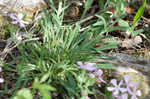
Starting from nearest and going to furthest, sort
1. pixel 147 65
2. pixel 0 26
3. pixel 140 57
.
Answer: pixel 147 65 → pixel 140 57 → pixel 0 26

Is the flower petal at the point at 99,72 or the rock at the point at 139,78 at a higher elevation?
the flower petal at the point at 99,72

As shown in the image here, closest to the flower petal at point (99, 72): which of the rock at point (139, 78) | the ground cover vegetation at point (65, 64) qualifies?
the ground cover vegetation at point (65, 64)

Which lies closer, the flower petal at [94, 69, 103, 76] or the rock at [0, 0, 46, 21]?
the flower petal at [94, 69, 103, 76]

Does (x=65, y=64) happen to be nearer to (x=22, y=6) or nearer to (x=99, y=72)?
(x=99, y=72)

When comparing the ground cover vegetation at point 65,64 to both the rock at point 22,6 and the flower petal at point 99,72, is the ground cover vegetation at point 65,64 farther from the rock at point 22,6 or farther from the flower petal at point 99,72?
the rock at point 22,6

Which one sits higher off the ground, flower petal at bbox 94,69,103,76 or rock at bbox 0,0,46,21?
rock at bbox 0,0,46,21

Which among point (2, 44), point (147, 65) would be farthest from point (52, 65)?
point (147, 65)

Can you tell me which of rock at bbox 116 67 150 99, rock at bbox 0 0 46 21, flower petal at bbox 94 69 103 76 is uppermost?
rock at bbox 0 0 46 21

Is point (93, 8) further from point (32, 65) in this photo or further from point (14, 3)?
point (32, 65)

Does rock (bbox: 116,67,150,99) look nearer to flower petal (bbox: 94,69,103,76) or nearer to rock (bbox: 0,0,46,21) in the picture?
flower petal (bbox: 94,69,103,76)

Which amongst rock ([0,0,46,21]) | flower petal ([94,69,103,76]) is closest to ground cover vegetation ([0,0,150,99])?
flower petal ([94,69,103,76])

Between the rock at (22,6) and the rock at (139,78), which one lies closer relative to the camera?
the rock at (139,78)
